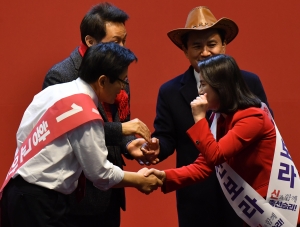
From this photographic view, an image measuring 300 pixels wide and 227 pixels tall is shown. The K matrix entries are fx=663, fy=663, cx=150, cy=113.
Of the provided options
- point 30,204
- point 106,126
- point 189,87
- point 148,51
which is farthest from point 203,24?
point 30,204

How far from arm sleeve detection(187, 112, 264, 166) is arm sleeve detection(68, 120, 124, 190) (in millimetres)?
347

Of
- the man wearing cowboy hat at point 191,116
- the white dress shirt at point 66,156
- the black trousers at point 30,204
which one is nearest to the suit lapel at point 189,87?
the man wearing cowboy hat at point 191,116

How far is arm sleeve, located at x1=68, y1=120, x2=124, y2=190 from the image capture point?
198 cm

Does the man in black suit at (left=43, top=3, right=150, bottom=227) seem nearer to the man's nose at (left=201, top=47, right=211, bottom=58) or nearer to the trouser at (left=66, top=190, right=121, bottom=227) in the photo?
the trouser at (left=66, top=190, right=121, bottom=227)

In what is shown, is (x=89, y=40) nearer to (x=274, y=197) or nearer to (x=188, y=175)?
(x=188, y=175)

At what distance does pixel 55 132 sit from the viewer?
1959mm

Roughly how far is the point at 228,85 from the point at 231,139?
196 millimetres

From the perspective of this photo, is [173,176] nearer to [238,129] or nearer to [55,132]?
[238,129]

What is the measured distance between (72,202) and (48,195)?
16.8 inches

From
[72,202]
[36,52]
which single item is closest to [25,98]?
[36,52]

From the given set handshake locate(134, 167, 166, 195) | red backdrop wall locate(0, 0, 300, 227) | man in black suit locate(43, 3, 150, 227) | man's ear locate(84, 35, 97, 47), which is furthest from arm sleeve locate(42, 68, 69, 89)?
red backdrop wall locate(0, 0, 300, 227)

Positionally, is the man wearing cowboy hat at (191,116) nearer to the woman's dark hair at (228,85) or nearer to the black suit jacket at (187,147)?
the black suit jacket at (187,147)

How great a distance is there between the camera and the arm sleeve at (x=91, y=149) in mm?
1979

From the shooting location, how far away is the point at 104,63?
2.11 meters
